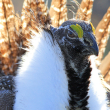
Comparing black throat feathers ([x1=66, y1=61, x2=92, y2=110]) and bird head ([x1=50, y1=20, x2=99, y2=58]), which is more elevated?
bird head ([x1=50, y1=20, x2=99, y2=58])

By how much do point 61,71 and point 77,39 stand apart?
0.11 meters

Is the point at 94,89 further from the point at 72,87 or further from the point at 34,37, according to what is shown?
the point at 34,37

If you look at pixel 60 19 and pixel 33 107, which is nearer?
pixel 33 107

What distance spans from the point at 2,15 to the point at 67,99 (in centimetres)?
61

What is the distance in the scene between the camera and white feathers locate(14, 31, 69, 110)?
471 mm

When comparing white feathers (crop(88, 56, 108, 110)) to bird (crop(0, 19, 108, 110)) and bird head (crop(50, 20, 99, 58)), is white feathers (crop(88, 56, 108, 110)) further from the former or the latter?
bird head (crop(50, 20, 99, 58))

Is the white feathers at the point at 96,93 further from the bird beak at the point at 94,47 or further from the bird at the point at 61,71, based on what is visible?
the bird beak at the point at 94,47

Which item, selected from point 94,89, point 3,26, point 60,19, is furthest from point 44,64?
point 60,19

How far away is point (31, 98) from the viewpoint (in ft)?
1.65

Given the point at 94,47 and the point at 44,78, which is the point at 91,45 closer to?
the point at 94,47

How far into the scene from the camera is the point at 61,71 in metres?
0.47

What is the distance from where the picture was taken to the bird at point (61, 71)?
45 cm

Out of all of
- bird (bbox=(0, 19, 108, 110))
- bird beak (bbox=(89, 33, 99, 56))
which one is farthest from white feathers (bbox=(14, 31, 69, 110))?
bird beak (bbox=(89, 33, 99, 56))

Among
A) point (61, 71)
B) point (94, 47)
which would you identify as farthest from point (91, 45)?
point (61, 71)
